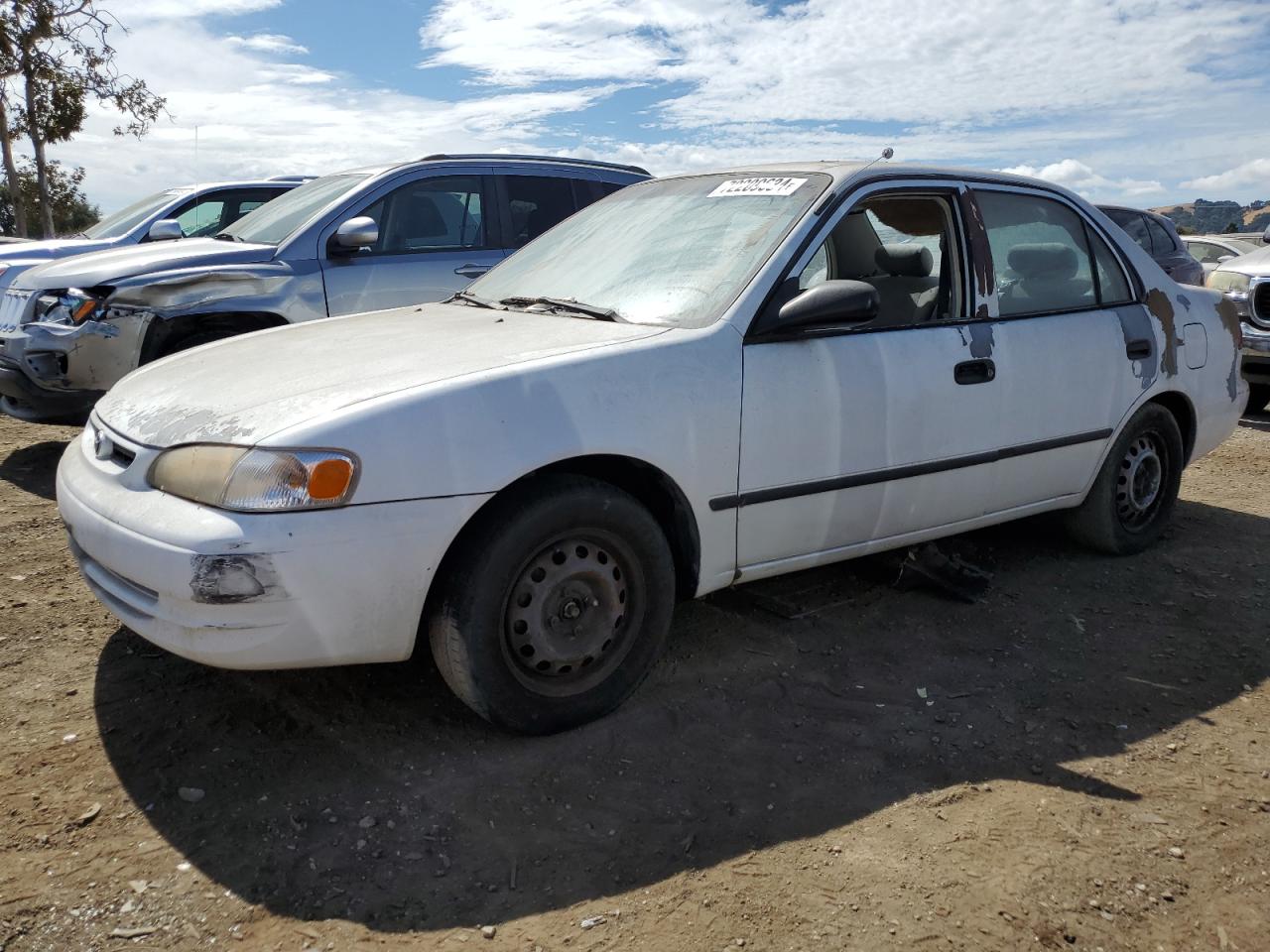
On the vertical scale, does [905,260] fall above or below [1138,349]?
above

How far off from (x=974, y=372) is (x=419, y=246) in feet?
12.6

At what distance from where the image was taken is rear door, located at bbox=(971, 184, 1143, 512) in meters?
4.09

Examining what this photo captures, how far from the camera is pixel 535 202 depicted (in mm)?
7039

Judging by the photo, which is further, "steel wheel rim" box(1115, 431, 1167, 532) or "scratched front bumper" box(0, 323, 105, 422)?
"scratched front bumper" box(0, 323, 105, 422)

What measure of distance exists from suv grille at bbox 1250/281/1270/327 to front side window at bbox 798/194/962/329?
20.0ft

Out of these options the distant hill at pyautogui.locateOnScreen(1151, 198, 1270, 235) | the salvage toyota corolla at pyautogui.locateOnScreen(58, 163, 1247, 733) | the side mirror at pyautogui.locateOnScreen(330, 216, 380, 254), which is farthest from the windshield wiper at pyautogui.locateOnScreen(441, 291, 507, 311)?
the distant hill at pyautogui.locateOnScreen(1151, 198, 1270, 235)

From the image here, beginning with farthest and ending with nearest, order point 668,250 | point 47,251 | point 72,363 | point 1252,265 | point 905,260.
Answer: point 1252,265 < point 47,251 < point 72,363 < point 905,260 < point 668,250

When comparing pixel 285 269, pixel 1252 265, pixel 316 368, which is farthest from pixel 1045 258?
pixel 1252 265

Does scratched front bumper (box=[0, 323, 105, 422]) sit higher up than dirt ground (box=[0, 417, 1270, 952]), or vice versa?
scratched front bumper (box=[0, 323, 105, 422])

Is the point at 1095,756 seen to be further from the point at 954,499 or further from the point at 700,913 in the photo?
the point at 700,913

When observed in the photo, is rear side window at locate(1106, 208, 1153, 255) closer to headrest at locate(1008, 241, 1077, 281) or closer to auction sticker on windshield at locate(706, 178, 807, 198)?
headrest at locate(1008, 241, 1077, 281)

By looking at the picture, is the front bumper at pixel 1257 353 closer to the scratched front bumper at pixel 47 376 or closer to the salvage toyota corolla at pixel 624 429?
the salvage toyota corolla at pixel 624 429

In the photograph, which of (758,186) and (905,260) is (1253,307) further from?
(758,186)

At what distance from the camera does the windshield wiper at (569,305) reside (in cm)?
348
